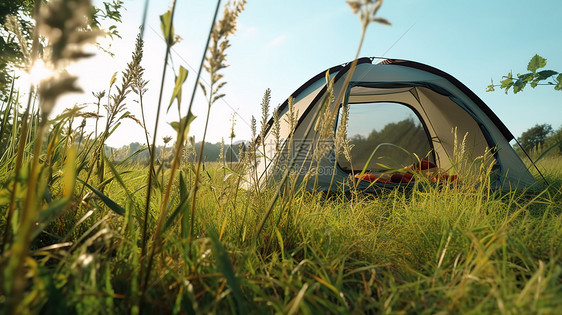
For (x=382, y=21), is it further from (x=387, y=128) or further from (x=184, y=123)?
(x=387, y=128)

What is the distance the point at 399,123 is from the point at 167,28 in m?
4.95

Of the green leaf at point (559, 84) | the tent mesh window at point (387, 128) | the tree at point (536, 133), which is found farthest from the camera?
the tree at point (536, 133)

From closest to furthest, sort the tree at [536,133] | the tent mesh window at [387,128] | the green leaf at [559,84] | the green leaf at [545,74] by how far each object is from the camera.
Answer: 1. the green leaf at [559,84]
2. the green leaf at [545,74]
3. the tent mesh window at [387,128]
4. the tree at [536,133]

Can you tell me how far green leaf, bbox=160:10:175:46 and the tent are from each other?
1.52m

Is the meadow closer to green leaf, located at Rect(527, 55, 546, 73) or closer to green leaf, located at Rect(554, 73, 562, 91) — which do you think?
green leaf, located at Rect(554, 73, 562, 91)

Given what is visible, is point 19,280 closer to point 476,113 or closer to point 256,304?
point 256,304

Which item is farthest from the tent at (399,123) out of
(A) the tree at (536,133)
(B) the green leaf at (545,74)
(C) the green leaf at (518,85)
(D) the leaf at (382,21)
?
(A) the tree at (536,133)

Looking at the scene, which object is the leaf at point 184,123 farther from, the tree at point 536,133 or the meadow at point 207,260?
the tree at point 536,133

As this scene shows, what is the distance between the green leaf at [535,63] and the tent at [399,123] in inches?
26.0

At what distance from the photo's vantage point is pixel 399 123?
498cm

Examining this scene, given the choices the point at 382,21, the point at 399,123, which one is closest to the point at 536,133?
the point at 399,123

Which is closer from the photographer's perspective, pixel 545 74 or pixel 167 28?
pixel 167 28

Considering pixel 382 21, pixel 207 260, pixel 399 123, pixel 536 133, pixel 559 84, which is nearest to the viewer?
pixel 382 21

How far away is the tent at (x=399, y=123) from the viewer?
10.0 feet
